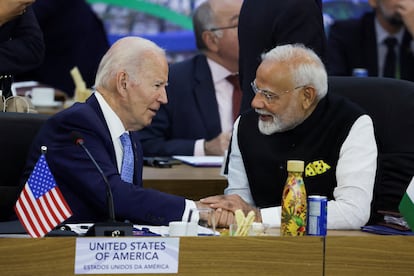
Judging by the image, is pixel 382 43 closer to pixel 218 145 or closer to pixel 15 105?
pixel 218 145

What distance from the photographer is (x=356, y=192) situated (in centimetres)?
434

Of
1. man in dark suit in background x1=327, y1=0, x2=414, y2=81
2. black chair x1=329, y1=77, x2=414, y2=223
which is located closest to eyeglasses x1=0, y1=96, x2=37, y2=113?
black chair x1=329, y1=77, x2=414, y2=223

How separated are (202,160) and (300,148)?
149 cm

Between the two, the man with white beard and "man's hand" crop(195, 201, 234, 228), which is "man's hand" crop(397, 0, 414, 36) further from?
"man's hand" crop(195, 201, 234, 228)

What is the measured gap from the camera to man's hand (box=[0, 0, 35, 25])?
16.0 feet

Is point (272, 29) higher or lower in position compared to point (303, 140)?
higher

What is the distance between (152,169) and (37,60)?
2.74ft

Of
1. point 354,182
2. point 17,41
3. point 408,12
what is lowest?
point 354,182

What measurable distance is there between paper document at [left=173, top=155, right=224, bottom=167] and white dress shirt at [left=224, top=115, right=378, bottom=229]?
58.3 inches

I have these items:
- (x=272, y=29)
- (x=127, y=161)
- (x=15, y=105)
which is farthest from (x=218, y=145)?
(x=127, y=161)

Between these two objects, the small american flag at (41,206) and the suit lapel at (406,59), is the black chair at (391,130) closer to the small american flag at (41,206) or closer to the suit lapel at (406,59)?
the small american flag at (41,206)

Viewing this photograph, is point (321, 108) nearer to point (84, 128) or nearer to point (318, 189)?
point (318, 189)

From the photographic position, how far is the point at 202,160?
5953 mm

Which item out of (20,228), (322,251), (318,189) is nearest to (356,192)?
(318,189)
